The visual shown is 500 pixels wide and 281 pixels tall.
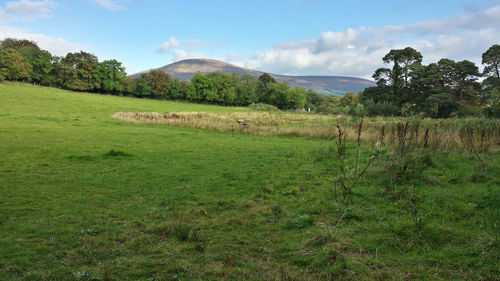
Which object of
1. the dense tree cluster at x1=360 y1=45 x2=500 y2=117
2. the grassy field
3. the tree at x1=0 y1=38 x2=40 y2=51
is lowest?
the grassy field

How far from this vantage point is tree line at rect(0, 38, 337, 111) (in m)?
72.6

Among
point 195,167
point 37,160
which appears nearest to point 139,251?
point 195,167

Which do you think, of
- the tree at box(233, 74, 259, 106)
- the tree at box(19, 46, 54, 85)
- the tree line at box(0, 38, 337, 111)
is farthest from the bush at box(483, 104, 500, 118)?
the tree at box(19, 46, 54, 85)

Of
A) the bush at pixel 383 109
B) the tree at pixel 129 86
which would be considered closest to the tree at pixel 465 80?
the bush at pixel 383 109

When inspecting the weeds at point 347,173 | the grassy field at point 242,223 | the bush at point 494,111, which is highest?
the bush at point 494,111

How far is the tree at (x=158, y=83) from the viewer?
87438mm

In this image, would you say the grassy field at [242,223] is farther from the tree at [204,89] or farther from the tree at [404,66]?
the tree at [204,89]

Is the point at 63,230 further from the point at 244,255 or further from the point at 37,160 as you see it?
the point at 37,160

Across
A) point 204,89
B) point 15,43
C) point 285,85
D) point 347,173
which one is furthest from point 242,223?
point 15,43

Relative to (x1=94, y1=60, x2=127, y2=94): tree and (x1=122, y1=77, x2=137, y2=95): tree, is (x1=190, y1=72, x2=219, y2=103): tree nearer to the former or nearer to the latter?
(x1=122, y1=77, x2=137, y2=95): tree

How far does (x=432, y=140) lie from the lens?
40.7 feet

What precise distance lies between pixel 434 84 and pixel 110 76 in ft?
252

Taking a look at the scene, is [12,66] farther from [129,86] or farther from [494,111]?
[494,111]

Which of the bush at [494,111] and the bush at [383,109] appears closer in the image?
the bush at [494,111]
